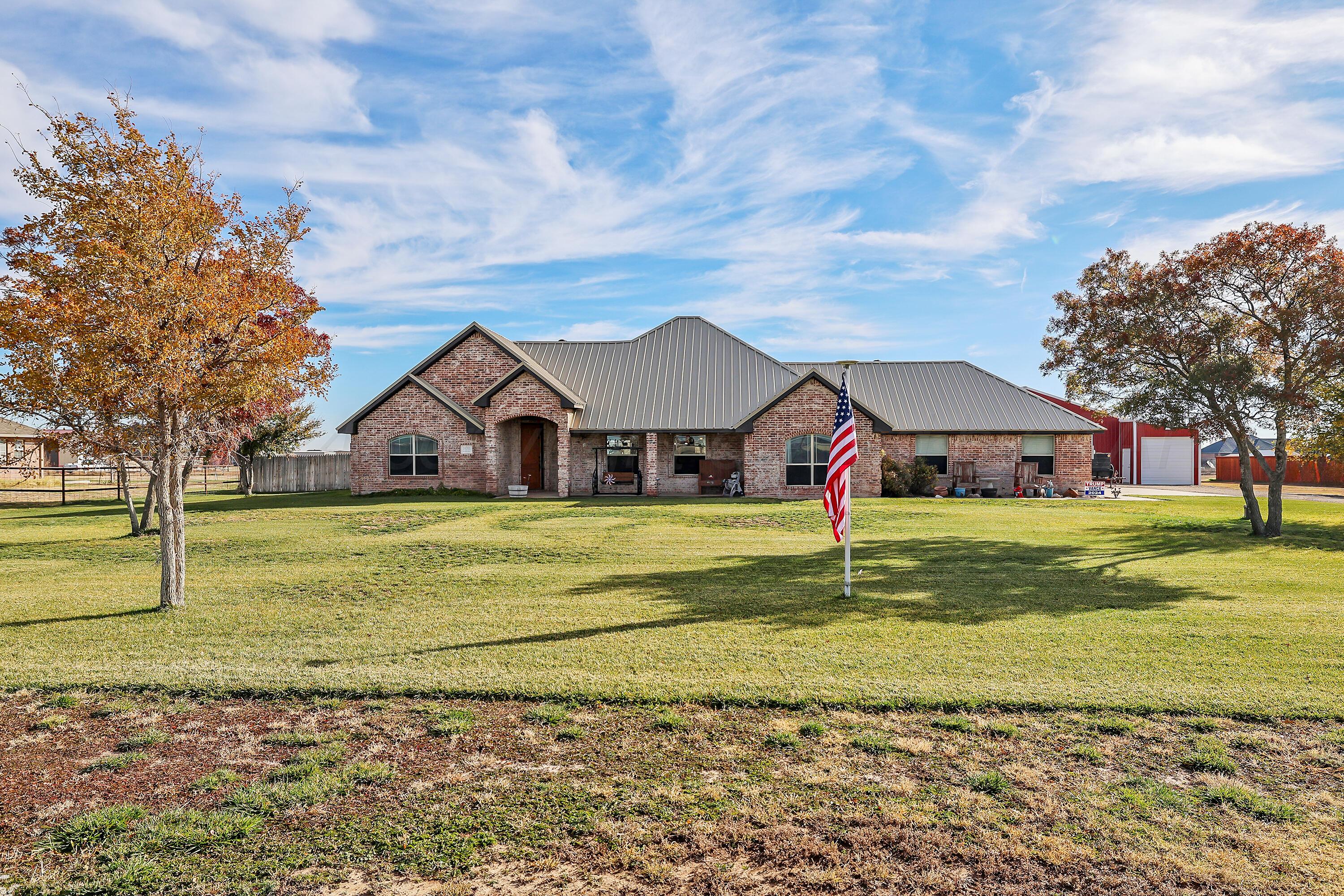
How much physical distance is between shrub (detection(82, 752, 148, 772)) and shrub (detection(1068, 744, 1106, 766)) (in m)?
6.46

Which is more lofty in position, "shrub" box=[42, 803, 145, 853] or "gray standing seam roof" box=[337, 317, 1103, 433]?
"gray standing seam roof" box=[337, 317, 1103, 433]

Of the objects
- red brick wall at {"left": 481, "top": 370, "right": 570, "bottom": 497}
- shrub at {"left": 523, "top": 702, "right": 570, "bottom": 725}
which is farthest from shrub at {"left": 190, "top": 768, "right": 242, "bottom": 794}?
red brick wall at {"left": 481, "top": 370, "right": 570, "bottom": 497}

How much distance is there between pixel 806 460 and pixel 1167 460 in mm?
29087

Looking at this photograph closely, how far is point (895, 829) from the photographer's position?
4.20 meters

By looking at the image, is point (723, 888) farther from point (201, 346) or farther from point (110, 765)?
point (201, 346)

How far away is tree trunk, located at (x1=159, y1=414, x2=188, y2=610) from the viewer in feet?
32.0

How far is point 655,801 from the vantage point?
4504mm

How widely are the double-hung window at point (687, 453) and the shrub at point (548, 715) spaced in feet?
75.5

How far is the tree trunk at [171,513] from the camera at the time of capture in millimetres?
9742

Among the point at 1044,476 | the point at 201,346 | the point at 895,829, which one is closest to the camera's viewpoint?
the point at 895,829

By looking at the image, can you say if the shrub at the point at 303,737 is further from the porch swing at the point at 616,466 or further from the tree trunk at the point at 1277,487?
the porch swing at the point at 616,466

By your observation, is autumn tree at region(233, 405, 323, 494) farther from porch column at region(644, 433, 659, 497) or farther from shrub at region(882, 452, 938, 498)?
shrub at region(882, 452, 938, 498)

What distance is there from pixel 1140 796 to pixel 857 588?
6.41 metres

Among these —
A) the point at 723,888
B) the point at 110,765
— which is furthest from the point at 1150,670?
the point at 110,765
